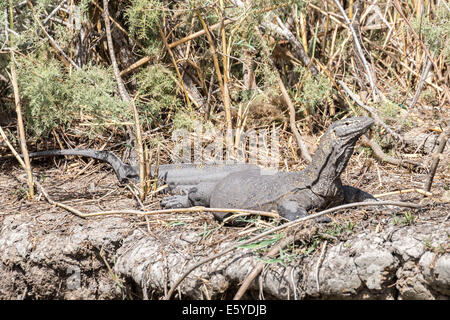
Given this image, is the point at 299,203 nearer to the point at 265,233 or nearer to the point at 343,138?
the point at 343,138

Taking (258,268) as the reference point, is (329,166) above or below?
above

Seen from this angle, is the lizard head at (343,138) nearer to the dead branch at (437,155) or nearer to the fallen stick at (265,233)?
the dead branch at (437,155)

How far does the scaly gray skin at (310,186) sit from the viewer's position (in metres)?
3.78

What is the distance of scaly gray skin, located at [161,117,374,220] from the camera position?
3.78m

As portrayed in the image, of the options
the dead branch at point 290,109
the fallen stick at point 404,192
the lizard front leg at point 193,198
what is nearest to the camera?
the fallen stick at point 404,192

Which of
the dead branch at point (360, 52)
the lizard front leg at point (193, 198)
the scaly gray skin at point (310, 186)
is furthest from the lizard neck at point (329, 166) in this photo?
the dead branch at point (360, 52)

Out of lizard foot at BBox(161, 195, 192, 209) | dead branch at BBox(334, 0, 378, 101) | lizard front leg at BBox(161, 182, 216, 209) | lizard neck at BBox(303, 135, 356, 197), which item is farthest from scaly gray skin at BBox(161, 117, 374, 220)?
dead branch at BBox(334, 0, 378, 101)

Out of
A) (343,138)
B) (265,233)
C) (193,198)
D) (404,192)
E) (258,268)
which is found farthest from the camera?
(193,198)

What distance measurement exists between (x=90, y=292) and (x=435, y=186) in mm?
2718

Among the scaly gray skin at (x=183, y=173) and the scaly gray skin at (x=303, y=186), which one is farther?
the scaly gray skin at (x=183, y=173)

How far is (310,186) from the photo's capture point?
390 cm

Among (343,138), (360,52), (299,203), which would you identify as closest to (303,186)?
(299,203)

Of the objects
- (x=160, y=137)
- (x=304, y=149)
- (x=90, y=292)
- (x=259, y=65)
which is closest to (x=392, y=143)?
(x=304, y=149)

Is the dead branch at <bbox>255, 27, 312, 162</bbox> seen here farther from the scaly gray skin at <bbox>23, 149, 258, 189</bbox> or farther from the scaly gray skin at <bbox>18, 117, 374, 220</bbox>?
the scaly gray skin at <bbox>18, 117, 374, 220</bbox>
